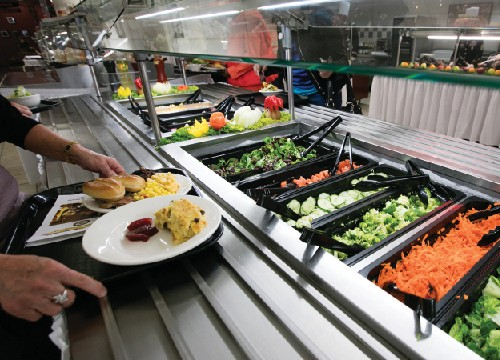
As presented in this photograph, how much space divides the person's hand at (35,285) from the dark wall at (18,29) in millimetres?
20158

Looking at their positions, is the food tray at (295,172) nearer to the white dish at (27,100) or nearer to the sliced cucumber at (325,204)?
the sliced cucumber at (325,204)

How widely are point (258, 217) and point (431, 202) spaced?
0.76 m

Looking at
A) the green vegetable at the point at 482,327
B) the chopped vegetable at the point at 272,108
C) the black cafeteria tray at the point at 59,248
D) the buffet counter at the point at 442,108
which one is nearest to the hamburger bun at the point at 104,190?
the black cafeteria tray at the point at 59,248

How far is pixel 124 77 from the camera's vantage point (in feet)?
14.5

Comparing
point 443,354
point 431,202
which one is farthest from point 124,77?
point 443,354

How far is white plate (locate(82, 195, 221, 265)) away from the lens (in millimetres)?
918

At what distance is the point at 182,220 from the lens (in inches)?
39.5

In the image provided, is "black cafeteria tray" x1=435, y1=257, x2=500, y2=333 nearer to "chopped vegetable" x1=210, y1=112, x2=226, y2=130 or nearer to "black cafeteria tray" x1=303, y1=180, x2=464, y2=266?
"black cafeteria tray" x1=303, y1=180, x2=464, y2=266

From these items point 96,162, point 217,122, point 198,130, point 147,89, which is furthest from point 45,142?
point 217,122

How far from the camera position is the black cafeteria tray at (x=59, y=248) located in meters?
0.96

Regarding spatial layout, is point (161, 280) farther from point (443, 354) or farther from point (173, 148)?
point (173, 148)

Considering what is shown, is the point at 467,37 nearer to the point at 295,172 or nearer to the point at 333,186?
the point at 333,186

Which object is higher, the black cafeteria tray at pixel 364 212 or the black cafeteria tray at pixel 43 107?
the black cafeteria tray at pixel 43 107

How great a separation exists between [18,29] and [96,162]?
69.0 ft
